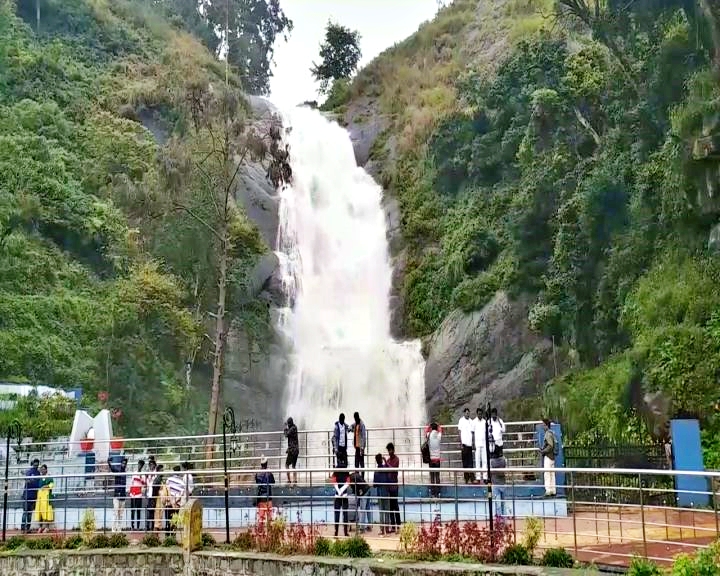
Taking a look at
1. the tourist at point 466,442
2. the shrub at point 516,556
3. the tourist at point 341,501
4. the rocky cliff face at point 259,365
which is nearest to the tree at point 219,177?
the rocky cliff face at point 259,365

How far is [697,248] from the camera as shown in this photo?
19.6 m

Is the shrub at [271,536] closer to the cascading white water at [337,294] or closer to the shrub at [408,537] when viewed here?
the shrub at [408,537]

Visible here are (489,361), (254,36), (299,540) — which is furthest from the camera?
(254,36)

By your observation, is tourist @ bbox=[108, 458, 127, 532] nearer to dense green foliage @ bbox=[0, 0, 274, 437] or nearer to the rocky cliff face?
dense green foliage @ bbox=[0, 0, 274, 437]

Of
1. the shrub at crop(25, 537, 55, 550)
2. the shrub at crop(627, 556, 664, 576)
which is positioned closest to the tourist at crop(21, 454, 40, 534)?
the shrub at crop(25, 537, 55, 550)

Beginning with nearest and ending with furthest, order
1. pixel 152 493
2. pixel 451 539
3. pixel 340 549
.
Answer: pixel 451 539
pixel 340 549
pixel 152 493

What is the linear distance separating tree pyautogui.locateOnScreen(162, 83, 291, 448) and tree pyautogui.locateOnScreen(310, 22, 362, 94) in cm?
1731

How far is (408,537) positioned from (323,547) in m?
1.28

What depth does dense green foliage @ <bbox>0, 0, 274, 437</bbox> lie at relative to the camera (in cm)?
2775

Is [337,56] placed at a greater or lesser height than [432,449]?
greater

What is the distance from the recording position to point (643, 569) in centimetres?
681

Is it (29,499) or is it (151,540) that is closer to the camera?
(151,540)

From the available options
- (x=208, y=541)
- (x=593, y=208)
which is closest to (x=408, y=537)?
(x=208, y=541)

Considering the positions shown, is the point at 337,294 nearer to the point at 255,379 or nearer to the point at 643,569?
the point at 255,379
